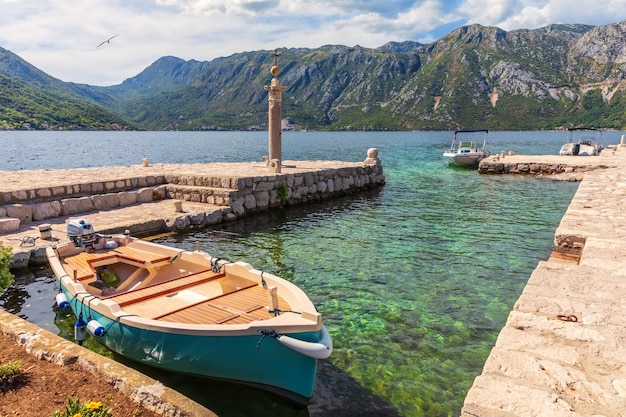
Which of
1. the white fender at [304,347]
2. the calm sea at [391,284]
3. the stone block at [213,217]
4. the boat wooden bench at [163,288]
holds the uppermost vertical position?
the white fender at [304,347]

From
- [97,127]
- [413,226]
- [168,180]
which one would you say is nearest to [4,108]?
[97,127]

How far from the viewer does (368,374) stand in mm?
6234

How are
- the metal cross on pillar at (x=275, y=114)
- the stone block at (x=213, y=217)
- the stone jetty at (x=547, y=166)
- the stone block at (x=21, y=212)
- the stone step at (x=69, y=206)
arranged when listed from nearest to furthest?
the stone step at (x=69, y=206) → the stone block at (x=21, y=212) → the stone block at (x=213, y=217) → the metal cross on pillar at (x=275, y=114) → the stone jetty at (x=547, y=166)

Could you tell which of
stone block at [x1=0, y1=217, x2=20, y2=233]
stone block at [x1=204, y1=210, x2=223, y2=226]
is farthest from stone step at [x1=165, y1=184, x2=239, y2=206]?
stone block at [x1=0, y1=217, x2=20, y2=233]

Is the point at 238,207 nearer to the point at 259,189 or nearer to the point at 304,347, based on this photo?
the point at 259,189

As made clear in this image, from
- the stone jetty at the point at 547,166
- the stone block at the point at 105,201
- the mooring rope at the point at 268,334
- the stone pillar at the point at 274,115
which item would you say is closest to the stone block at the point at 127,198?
the stone block at the point at 105,201

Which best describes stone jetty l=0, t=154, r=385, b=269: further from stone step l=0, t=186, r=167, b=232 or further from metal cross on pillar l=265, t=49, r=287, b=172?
metal cross on pillar l=265, t=49, r=287, b=172

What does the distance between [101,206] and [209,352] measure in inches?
512

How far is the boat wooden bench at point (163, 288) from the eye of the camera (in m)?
6.80

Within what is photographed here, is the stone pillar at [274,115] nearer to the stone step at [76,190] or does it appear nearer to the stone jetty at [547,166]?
the stone step at [76,190]

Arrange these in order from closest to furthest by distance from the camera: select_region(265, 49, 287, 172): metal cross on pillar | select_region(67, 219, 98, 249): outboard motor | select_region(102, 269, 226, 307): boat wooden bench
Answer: select_region(102, 269, 226, 307): boat wooden bench
select_region(67, 219, 98, 249): outboard motor
select_region(265, 49, 287, 172): metal cross on pillar

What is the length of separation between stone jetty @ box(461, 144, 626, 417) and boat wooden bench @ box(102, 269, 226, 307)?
5.04 m

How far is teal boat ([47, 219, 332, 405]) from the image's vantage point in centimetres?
493

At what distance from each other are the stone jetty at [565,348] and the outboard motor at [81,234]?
8.46 metres
